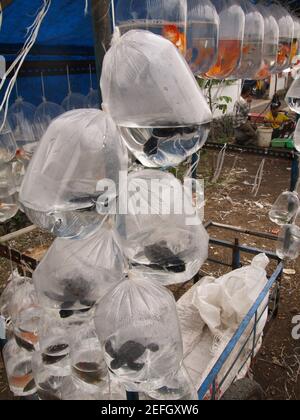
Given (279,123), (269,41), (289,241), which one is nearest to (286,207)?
(289,241)

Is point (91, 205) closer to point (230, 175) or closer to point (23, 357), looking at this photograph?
point (23, 357)

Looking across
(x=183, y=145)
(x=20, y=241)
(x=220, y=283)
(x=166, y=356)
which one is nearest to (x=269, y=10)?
(x=220, y=283)

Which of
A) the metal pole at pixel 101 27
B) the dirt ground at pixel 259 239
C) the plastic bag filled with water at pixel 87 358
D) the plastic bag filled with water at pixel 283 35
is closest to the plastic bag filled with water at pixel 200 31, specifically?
the metal pole at pixel 101 27

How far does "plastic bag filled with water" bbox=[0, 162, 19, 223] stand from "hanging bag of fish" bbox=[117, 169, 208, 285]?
1204mm

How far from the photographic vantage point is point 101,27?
922 mm

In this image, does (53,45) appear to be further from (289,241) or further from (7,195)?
(289,241)

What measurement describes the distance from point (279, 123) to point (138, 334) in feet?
22.6

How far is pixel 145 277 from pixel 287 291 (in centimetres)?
235

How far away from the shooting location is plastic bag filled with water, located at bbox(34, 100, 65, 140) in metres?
2.99

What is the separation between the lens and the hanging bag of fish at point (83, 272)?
A: 3.20 feet

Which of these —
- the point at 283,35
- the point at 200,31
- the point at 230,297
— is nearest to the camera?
the point at 200,31

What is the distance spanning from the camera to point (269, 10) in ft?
8.66

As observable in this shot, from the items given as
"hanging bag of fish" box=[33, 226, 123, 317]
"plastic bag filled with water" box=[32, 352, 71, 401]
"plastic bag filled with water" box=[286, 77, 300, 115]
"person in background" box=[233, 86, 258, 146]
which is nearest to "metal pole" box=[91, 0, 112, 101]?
"hanging bag of fish" box=[33, 226, 123, 317]

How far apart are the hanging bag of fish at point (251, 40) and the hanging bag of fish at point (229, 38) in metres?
0.12
